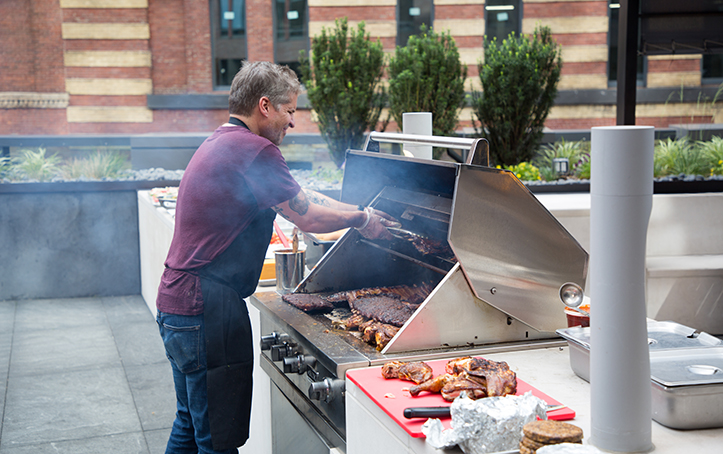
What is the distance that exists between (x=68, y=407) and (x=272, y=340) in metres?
2.56

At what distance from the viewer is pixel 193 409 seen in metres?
2.56

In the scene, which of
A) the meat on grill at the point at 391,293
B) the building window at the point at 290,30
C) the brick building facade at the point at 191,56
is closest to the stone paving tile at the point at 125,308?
the meat on grill at the point at 391,293

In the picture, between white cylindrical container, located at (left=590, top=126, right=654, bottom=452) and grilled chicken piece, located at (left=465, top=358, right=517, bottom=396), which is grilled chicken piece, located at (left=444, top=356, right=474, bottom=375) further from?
white cylindrical container, located at (left=590, top=126, right=654, bottom=452)

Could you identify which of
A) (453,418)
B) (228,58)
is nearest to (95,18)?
(228,58)

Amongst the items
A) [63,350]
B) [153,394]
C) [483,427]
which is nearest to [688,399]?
[483,427]

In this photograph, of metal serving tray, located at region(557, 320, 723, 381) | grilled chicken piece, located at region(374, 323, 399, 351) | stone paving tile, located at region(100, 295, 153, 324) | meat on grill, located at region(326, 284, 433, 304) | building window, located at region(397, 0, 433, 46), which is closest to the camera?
metal serving tray, located at region(557, 320, 723, 381)

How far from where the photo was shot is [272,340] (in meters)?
2.71

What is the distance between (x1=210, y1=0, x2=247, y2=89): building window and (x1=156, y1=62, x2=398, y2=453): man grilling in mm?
13203

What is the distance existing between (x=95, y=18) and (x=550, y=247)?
1458cm

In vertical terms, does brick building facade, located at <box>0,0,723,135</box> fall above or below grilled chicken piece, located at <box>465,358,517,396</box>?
above

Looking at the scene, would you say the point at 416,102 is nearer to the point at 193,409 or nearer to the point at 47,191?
the point at 47,191

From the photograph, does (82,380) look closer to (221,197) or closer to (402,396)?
(221,197)

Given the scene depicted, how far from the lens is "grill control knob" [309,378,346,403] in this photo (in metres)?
2.05

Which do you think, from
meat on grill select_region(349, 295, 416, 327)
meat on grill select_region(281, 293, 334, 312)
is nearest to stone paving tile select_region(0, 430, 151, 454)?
meat on grill select_region(281, 293, 334, 312)
